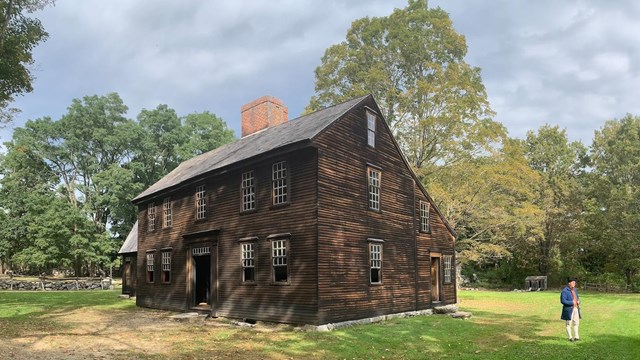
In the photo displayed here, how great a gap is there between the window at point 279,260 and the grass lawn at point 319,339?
174 centimetres

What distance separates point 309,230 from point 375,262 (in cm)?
404

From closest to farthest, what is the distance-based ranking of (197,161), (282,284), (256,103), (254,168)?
1. (282,284)
2. (254,168)
3. (256,103)
4. (197,161)

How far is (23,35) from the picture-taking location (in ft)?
A: 73.9

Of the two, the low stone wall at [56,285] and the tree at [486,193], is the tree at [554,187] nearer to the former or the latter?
the tree at [486,193]

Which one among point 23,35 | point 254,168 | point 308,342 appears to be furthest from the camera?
point 23,35

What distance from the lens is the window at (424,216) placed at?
79.1 ft

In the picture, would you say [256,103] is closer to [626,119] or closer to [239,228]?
[239,228]

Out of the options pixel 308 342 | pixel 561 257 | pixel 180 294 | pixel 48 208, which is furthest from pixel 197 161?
pixel 561 257

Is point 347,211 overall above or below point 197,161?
below

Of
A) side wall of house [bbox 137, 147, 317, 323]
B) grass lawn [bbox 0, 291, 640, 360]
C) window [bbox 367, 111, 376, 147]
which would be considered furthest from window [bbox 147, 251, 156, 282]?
window [bbox 367, 111, 376, 147]

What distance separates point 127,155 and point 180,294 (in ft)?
124

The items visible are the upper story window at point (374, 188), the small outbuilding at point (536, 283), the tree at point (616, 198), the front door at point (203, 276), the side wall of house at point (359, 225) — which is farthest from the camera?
the small outbuilding at point (536, 283)

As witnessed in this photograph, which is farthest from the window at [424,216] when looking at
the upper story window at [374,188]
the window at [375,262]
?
the window at [375,262]

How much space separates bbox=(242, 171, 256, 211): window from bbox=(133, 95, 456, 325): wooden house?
0.06m
